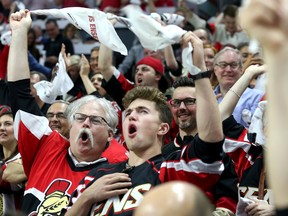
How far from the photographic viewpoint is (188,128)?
3.98m

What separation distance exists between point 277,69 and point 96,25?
8.38 ft

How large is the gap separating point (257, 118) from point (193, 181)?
3.11 ft

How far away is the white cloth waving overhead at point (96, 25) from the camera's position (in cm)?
370

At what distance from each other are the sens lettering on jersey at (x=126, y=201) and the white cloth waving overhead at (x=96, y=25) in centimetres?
94

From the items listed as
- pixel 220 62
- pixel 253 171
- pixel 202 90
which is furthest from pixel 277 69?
pixel 220 62

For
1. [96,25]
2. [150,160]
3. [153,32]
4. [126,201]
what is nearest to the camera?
[153,32]

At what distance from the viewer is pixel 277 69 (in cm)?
129

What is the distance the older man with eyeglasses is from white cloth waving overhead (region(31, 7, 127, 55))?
1.17 m

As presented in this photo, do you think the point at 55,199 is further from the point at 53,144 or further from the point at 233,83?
the point at 233,83

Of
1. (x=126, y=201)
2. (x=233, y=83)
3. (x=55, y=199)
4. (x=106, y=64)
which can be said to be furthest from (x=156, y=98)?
(x=106, y=64)

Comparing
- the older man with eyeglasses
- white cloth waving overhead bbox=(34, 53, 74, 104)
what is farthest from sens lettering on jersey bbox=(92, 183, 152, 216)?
white cloth waving overhead bbox=(34, 53, 74, 104)

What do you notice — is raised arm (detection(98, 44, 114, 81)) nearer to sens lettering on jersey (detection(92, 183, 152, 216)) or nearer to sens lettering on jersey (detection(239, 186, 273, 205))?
sens lettering on jersey (detection(239, 186, 273, 205))

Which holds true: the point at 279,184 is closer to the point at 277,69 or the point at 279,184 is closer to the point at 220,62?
the point at 277,69

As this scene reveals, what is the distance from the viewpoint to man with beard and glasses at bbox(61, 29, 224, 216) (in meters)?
2.64
